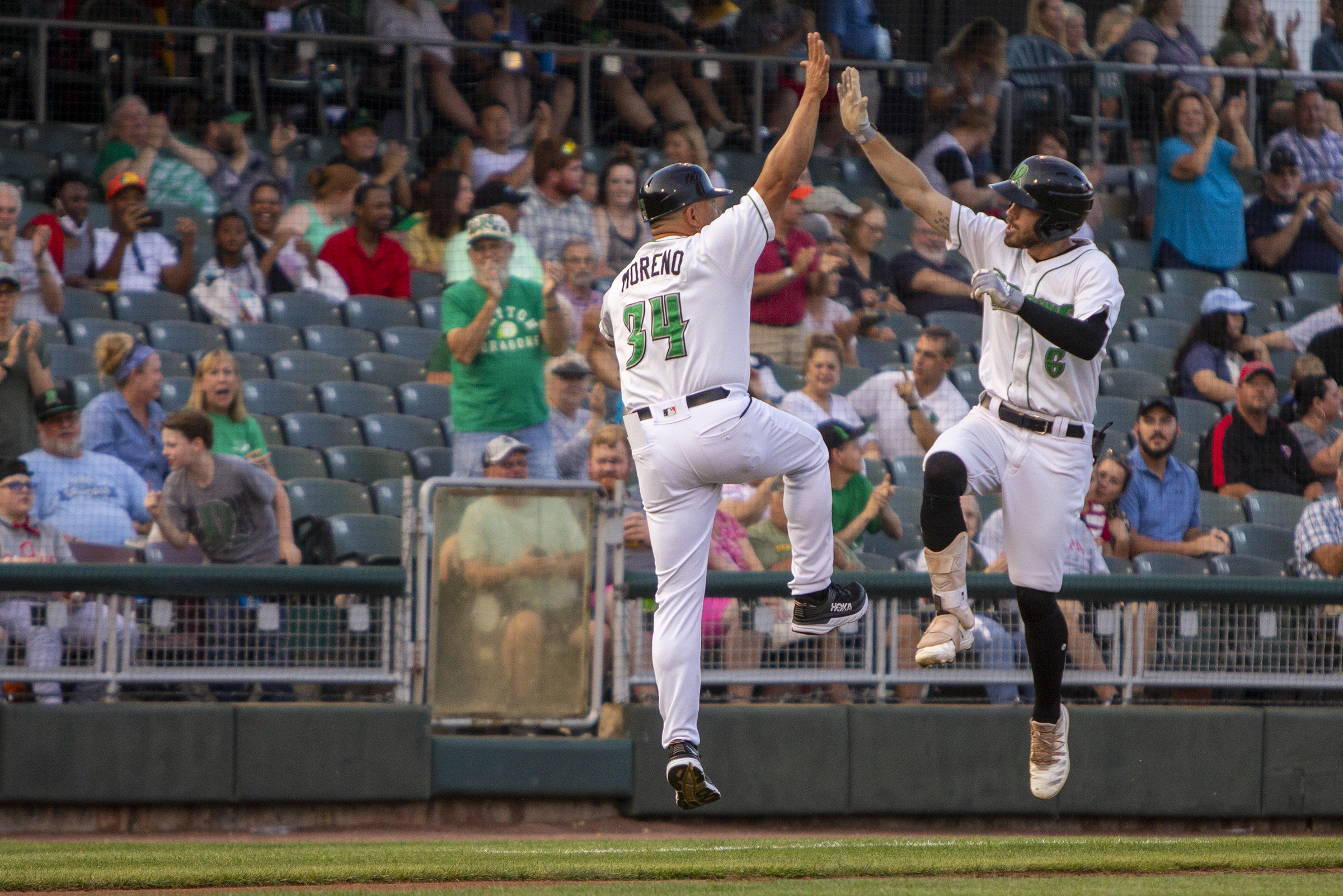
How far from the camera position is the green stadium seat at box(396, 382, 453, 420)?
28.7 feet

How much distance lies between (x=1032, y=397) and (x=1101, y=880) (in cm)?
159

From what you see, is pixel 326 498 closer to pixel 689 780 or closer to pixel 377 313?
pixel 377 313

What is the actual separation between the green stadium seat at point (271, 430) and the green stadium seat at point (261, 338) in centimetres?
72

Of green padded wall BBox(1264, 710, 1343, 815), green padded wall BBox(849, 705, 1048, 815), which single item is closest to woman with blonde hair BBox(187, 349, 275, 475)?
green padded wall BBox(849, 705, 1048, 815)

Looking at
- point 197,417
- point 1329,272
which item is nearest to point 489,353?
point 197,417

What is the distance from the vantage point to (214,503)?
7012 mm

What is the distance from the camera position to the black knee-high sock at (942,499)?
16.3 feet

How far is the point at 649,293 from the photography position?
195 inches

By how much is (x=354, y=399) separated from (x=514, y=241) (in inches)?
51.7

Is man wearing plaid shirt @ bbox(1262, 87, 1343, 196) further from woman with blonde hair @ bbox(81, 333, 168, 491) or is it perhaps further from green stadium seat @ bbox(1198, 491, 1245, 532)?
woman with blonde hair @ bbox(81, 333, 168, 491)

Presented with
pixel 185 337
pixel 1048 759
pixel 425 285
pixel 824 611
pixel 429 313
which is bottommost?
pixel 1048 759

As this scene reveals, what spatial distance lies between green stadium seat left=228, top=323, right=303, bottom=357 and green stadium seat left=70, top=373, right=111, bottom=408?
37.9 inches

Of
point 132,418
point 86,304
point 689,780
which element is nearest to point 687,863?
point 689,780

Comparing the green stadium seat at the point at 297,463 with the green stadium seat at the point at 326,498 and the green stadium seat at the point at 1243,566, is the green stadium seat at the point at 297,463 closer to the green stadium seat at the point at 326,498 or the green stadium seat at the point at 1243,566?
the green stadium seat at the point at 326,498
